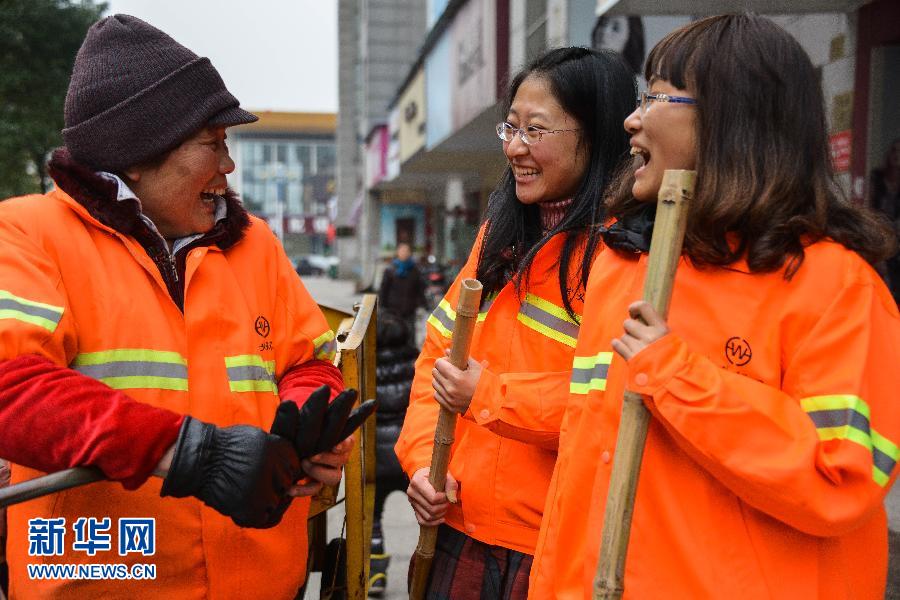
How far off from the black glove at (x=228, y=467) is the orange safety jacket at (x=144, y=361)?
304 mm

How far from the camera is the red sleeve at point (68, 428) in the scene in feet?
5.01

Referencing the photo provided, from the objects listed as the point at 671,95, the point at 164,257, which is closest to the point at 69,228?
the point at 164,257

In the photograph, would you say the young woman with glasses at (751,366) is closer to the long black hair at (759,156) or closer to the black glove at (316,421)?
the long black hair at (759,156)

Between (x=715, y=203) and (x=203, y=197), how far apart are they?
4.10ft

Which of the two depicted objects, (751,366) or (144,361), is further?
(144,361)

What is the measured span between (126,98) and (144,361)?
603 mm

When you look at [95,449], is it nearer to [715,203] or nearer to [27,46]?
[715,203]

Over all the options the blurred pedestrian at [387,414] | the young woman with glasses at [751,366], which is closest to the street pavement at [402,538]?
the blurred pedestrian at [387,414]

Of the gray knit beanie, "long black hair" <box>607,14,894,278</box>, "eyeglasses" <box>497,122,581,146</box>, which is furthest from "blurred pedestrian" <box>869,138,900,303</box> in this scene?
the gray knit beanie

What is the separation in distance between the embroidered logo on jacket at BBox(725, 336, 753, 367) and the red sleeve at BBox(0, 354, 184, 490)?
1042 millimetres

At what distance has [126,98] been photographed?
6.30 ft

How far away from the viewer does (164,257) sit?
1986 mm

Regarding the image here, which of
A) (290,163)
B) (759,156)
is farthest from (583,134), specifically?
(290,163)

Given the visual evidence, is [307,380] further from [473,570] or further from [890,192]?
[890,192]
